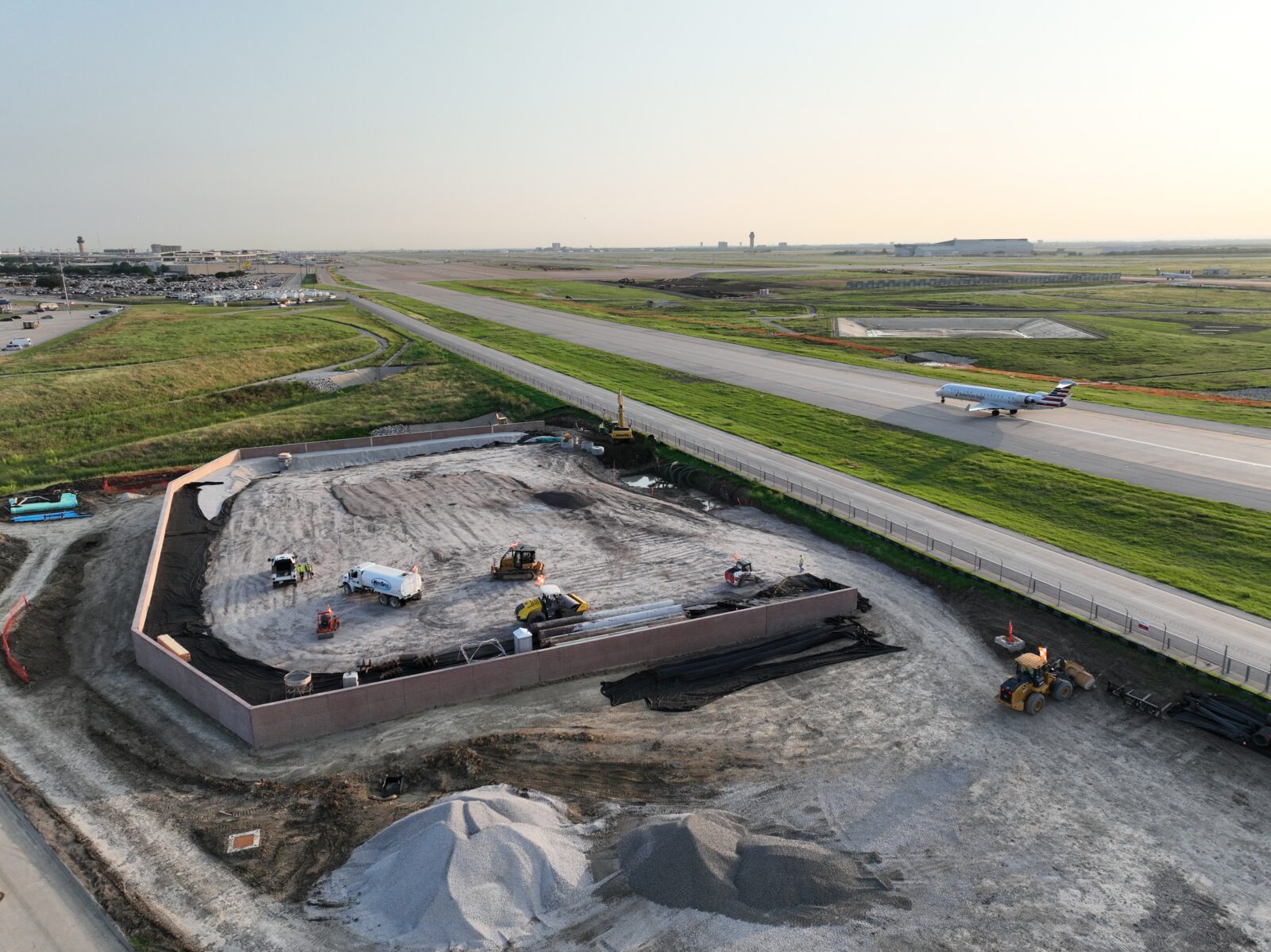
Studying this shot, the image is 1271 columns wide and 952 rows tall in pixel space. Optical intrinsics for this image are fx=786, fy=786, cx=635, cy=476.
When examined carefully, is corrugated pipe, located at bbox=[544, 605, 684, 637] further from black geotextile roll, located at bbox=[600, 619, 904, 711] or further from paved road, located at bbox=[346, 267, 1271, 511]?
paved road, located at bbox=[346, 267, 1271, 511]

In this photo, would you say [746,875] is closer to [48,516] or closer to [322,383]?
[48,516]

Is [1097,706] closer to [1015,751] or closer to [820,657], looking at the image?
[1015,751]

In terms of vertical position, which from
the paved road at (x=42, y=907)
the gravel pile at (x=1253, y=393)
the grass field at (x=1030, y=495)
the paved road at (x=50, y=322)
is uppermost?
the paved road at (x=50, y=322)

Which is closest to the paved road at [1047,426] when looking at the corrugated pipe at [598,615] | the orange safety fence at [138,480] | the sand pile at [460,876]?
the corrugated pipe at [598,615]

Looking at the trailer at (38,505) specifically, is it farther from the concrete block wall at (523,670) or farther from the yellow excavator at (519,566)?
the concrete block wall at (523,670)

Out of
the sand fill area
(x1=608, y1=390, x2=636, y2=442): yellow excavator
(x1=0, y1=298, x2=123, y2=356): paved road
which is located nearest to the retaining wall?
the sand fill area

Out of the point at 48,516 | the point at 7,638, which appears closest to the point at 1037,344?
the point at 48,516
